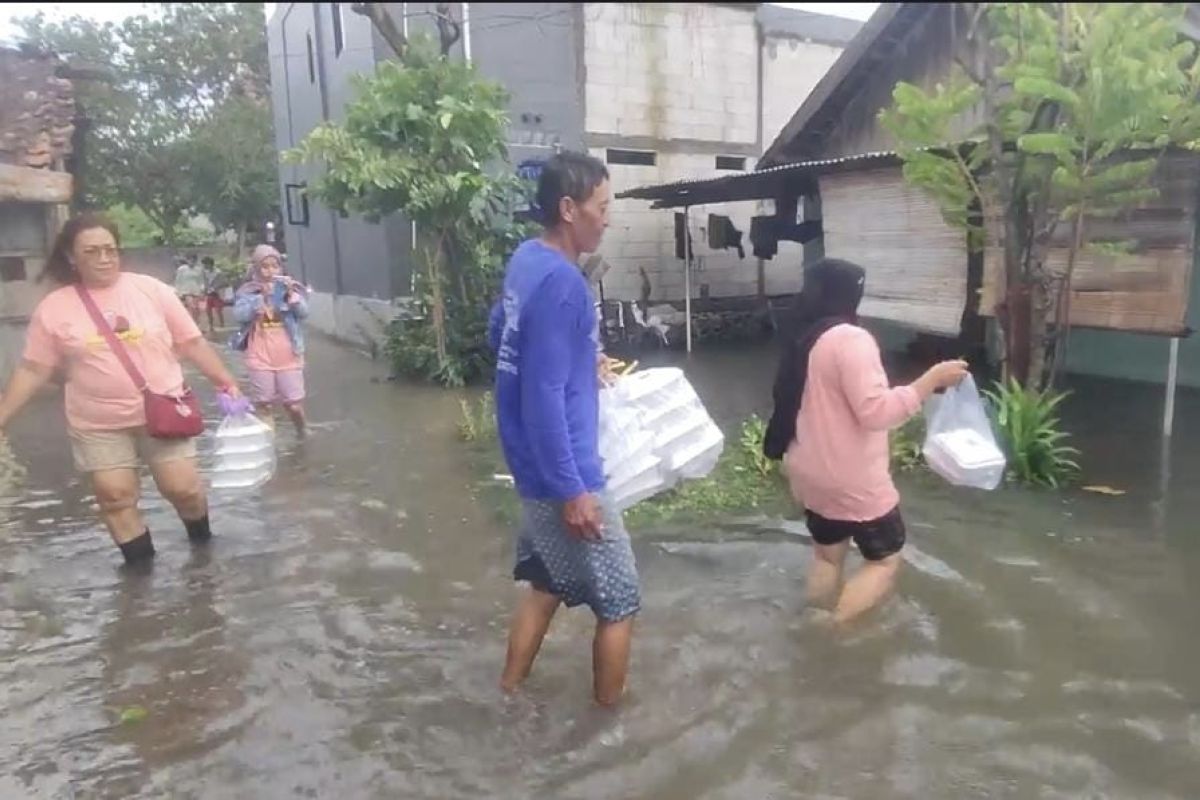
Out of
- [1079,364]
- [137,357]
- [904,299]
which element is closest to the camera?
[137,357]

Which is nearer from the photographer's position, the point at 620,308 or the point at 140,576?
the point at 140,576

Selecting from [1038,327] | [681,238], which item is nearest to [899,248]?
[1038,327]

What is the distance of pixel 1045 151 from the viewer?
4105 millimetres

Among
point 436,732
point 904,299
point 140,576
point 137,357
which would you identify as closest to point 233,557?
point 140,576

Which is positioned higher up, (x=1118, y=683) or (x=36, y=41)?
(x=36, y=41)

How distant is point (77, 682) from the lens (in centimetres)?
346

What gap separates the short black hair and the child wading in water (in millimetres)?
4848

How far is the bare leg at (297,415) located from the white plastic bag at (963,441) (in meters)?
5.13

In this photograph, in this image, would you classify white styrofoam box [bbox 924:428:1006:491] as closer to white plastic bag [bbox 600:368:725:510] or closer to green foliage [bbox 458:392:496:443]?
white plastic bag [bbox 600:368:725:510]

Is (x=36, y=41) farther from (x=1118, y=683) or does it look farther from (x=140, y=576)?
(x=1118, y=683)

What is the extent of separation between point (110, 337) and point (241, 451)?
1.04m

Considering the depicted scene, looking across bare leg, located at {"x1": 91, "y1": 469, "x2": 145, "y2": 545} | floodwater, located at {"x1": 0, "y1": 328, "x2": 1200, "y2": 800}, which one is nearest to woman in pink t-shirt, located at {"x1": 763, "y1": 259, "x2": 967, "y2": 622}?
floodwater, located at {"x1": 0, "y1": 328, "x2": 1200, "y2": 800}

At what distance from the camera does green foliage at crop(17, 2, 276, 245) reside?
462 centimetres

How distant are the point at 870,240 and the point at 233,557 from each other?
222 inches
